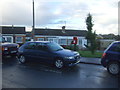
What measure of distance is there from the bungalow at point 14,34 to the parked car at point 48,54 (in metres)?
24.6

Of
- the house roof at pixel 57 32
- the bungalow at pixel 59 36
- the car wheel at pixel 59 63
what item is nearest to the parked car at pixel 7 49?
the car wheel at pixel 59 63

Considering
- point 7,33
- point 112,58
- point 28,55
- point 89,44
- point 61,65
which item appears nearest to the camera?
point 112,58

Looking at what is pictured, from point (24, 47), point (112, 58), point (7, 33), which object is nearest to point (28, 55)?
point (24, 47)

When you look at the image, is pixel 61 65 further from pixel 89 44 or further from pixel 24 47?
pixel 89 44

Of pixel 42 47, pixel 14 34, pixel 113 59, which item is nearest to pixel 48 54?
pixel 42 47

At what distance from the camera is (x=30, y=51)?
28.3 feet

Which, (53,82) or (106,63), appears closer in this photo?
(53,82)

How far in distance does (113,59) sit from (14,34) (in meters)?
29.4

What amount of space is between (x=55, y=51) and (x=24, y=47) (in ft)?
8.47

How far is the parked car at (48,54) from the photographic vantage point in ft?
24.1

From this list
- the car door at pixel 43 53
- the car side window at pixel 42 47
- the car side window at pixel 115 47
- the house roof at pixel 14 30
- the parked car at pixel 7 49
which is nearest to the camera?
the car side window at pixel 115 47

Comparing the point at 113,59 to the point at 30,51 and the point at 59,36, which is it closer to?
the point at 30,51

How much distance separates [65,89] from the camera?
4.55m

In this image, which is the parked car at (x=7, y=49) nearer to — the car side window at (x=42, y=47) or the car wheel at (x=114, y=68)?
the car side window at (x=42, y=47)
